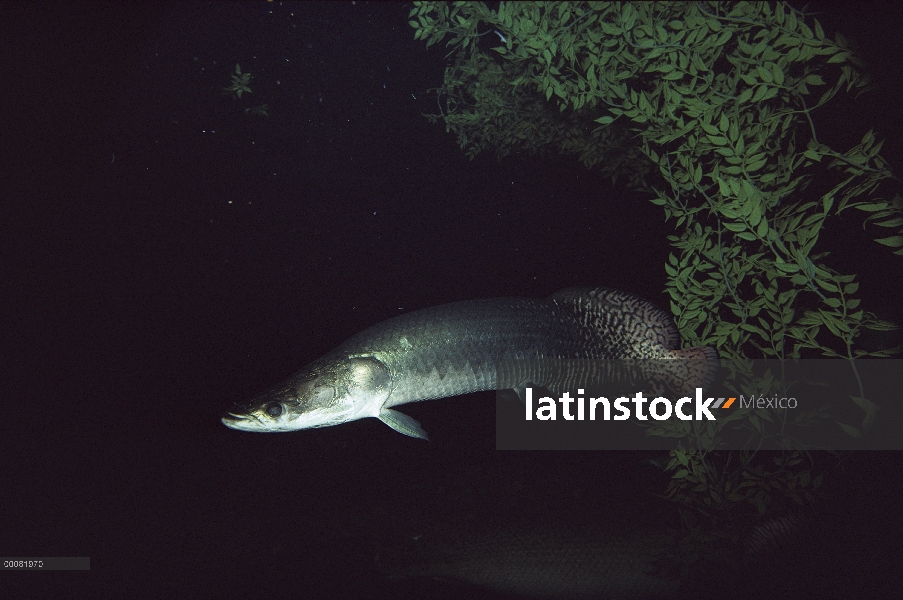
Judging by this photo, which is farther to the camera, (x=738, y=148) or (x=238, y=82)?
(x=238, y=82)

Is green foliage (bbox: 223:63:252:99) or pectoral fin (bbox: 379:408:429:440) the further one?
green foliage (bbox: 223:63:252:99)

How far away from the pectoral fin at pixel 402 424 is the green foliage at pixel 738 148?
1.08 meters

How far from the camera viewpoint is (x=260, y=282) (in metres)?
2.69

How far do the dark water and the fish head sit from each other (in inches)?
13.6

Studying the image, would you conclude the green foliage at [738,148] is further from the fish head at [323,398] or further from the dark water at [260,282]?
the fish head at [323,398]

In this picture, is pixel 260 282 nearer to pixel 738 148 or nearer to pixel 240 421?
pixel 240 421

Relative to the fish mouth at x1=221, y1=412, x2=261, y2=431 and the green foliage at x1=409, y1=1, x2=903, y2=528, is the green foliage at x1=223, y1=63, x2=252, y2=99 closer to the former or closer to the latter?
the green foliage at x1=409, y1=1, x2=903, y2=528

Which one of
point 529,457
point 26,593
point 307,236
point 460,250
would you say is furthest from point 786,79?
point 26,593

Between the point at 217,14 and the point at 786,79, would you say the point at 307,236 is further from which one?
the point at 786,79

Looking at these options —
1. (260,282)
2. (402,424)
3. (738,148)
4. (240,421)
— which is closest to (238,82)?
(260,282)

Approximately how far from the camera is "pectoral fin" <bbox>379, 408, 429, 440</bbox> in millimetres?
1648

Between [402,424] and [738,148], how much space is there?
1.52m

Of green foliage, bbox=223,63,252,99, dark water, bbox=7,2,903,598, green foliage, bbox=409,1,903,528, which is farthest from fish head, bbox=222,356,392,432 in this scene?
green foliage, bbox=223,63,252,99

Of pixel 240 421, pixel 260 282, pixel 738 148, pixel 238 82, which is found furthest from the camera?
pixel 260 282
